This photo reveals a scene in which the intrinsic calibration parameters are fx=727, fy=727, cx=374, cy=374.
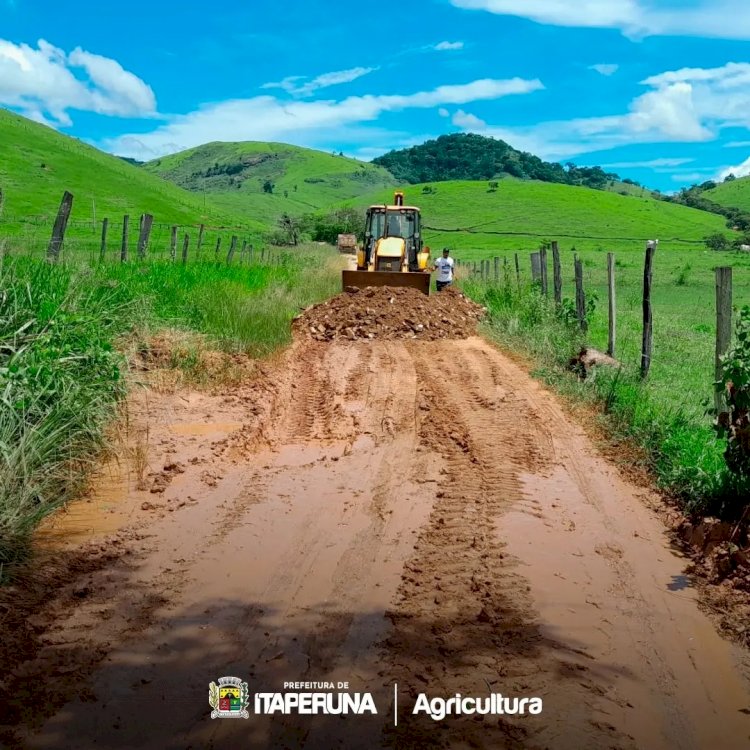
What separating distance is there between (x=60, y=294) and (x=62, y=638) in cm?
492

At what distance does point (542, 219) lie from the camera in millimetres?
81875

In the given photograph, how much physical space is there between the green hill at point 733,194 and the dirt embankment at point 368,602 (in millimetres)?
109752

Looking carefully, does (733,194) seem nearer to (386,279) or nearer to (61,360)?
(386,279)

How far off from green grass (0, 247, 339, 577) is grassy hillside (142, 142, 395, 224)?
3710 inches

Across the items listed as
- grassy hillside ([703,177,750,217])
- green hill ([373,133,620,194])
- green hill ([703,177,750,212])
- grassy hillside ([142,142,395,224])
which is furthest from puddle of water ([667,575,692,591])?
green hill ([373,133,620,194])

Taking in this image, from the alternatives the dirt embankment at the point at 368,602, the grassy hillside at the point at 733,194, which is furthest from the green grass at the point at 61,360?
the grassy hillside at the point at 733,194

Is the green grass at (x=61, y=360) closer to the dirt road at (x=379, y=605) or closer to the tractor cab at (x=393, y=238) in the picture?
the dirt road at (x=379, y=605)

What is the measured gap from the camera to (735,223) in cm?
8594

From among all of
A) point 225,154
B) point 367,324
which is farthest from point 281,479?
point 225,154

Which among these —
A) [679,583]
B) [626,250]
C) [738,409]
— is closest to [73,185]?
[626,250]

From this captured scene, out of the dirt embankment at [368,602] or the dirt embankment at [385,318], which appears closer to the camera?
the dirt embankment at [368,602]

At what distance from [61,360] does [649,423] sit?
586 cm

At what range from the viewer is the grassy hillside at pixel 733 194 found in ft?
358

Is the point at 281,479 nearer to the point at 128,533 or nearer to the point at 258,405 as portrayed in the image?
the point at 128,533
